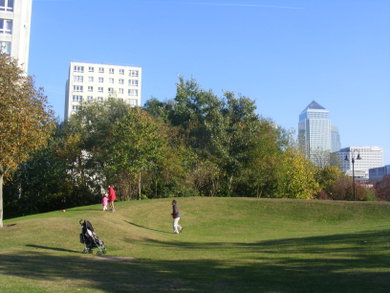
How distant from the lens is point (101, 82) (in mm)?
125125

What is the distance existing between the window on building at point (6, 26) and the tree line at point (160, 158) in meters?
23.6

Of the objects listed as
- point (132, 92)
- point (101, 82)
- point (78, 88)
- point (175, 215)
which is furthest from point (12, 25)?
point (132, 92)

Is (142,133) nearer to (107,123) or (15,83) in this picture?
(107,123)

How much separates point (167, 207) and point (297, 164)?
25.0m

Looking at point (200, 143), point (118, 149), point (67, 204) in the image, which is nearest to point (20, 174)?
point (67, 204)

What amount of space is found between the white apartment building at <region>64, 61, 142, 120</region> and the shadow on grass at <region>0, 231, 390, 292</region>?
109335 mm

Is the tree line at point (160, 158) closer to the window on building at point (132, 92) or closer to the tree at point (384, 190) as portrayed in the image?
the tree at point (384, 190)

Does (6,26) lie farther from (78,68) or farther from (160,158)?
(78,68)

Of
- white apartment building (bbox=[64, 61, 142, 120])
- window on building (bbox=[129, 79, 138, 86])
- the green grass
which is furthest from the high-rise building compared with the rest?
window on building (bbox=[129, 79, 138, 86])

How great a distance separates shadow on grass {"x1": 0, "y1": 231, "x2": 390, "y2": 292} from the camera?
9.98 meters

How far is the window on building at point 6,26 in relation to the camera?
64.5 meters

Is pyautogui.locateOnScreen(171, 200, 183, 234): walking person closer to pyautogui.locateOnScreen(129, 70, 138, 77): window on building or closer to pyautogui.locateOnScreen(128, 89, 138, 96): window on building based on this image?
pyautogui.locateOnScreen(128, 89, 138, 96): window on building

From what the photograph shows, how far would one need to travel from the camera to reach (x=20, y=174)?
151 ft

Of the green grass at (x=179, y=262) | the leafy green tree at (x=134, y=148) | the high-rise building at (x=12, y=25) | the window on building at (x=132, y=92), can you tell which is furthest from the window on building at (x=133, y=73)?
the green grass at (x=179, y=262)
